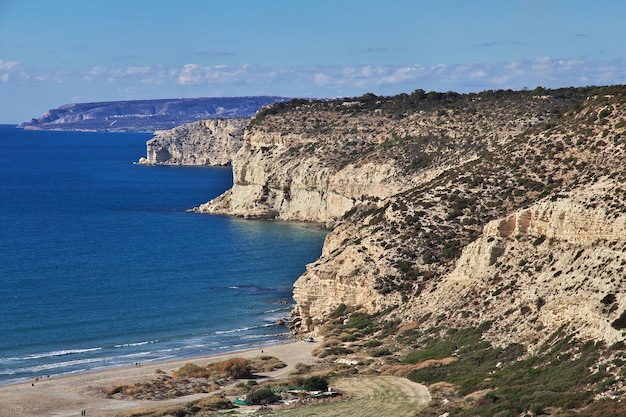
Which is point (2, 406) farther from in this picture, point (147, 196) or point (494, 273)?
point (147, 196)

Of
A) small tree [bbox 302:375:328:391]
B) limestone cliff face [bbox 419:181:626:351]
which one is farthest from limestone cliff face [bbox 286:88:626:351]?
small tree [bbox 302:375:328:391]

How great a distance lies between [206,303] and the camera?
246ft

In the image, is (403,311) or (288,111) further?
(288,111)

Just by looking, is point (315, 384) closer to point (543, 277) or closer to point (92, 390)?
point (92, 390)

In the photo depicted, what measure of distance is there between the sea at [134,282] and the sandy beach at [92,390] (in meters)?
2.30

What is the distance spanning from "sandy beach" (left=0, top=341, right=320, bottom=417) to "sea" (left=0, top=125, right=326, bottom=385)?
2.30m

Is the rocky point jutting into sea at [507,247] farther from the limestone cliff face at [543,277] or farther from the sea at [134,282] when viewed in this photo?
the sea at [134,282]

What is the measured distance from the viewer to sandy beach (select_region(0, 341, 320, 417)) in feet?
162

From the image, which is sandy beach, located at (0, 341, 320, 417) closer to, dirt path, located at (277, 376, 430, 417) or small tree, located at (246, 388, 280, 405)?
small tree, located at (246, 388, 280, 405)

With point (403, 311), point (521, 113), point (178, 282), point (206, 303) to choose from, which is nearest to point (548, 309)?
point (403, 311)

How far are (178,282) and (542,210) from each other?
120ft

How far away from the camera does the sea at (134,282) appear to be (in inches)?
2494

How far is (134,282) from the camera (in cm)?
8219

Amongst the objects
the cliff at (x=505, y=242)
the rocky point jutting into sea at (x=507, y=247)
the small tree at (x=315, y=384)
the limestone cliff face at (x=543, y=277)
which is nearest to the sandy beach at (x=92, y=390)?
the small tree at (x=315, y=384)
